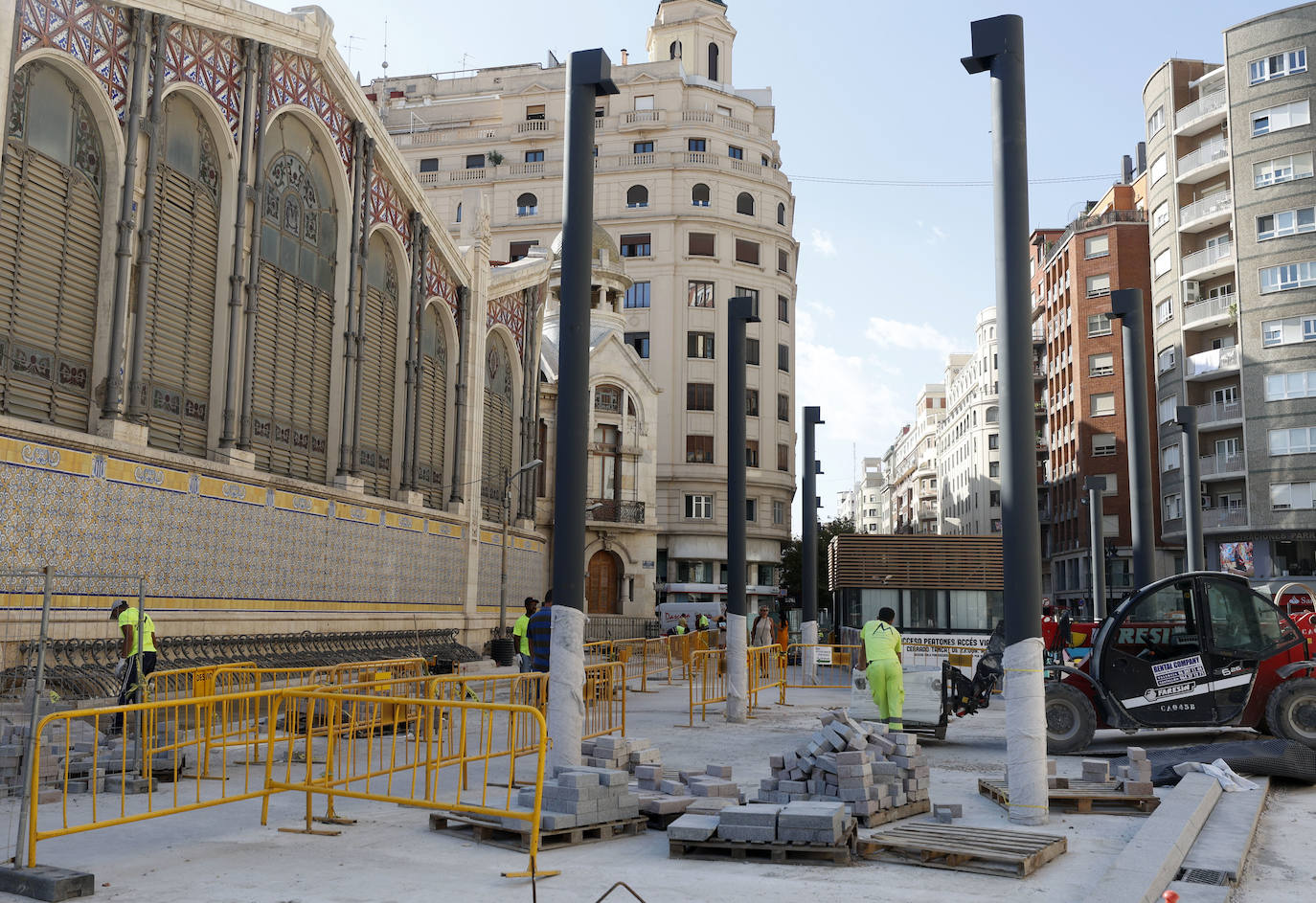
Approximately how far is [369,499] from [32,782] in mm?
19062

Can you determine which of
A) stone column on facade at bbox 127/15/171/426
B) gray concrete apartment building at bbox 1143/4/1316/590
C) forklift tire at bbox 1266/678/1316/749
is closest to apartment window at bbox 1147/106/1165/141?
gray concrete apartment building at bbox 1143/4/1316/590

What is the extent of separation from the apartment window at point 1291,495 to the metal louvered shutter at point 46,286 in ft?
147

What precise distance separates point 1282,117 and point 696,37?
33.3 meters

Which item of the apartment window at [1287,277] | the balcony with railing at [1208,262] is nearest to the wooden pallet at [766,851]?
the apartment window at [1287,277]

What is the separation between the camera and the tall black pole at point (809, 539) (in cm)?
2508

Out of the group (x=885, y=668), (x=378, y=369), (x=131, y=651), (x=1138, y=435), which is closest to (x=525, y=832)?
(x=885, y=668)

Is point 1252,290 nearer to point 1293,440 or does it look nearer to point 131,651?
point 1293,440

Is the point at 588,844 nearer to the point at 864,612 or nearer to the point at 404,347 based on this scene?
the point at 404,347

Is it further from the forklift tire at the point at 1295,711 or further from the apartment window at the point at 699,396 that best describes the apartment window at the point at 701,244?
the forklift tire at the point at 1295,711

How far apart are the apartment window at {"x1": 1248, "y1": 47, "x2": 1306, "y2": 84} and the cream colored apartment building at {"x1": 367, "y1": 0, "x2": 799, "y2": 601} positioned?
23.8 meters

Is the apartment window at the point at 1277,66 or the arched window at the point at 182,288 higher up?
the apartment window at the point at 1277,66

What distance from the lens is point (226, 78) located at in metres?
20.2

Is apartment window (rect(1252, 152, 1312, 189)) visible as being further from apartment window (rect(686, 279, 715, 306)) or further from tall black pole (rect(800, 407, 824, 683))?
tall black pole (rect(800, 407, 824, 683))

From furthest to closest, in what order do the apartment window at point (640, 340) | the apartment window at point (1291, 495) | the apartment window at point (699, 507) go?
the apartment window at point (640, 340) < the apartment window at point (699, 507) < the apartment window at point (1291, 495)
